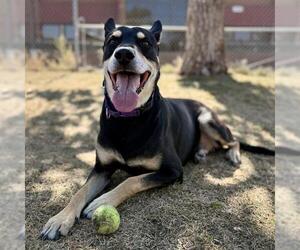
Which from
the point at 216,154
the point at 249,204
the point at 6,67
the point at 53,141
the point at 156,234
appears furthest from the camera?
the point at 6,67

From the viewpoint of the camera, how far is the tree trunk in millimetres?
7996

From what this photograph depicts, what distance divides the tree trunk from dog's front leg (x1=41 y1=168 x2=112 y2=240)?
4978 mm

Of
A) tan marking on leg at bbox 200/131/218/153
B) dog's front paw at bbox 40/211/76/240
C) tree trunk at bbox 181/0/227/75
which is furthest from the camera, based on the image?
tree trunk at bbox 181/0/227/75

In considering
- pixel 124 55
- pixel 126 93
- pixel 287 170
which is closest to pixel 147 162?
pixel 126 93

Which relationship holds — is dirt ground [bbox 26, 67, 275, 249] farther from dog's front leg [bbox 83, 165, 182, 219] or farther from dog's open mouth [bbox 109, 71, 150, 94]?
dog's open mouth [bbox 109, 71, 150, 94]

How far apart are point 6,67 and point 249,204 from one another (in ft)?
29.3

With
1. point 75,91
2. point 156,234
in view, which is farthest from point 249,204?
point 75,91

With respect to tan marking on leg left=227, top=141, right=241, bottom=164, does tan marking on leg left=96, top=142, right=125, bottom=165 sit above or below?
above

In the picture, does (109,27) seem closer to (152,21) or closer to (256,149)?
(256,149)

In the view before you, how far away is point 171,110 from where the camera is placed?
4.17 m

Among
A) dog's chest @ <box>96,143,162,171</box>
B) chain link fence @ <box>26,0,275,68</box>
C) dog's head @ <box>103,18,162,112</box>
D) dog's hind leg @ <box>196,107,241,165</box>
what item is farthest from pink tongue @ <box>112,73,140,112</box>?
chain link fence @ <box>26,0,275,68</box>

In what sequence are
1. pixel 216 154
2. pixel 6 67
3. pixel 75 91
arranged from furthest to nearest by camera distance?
pixel 6 67, pixel 75 91, pixel 216 154

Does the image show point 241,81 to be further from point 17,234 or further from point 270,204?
point 17,234

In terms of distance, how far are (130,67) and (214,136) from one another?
1840mm
